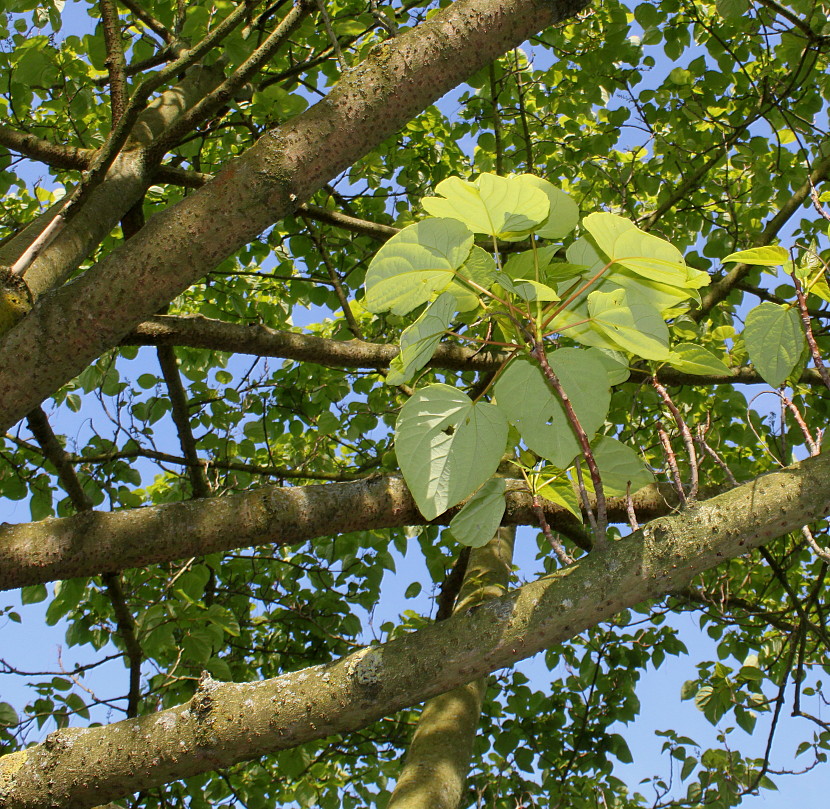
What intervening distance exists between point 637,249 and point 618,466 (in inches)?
15.1

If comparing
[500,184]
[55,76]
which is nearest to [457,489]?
[500,184]

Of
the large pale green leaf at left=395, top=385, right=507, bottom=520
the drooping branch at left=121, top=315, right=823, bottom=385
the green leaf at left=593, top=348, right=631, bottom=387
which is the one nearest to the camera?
the large pale green leaf at left=395, top=385, right=507, bottom=520

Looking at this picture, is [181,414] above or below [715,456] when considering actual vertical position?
above

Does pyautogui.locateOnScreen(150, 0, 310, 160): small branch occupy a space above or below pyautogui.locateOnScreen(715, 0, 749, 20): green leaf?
below

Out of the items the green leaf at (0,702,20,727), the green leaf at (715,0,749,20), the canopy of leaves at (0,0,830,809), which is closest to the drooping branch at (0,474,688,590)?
the canopy of leaves at (0,0,830,809)

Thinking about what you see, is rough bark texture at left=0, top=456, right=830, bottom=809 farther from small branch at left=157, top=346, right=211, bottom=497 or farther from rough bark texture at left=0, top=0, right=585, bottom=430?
small branch at left=157, top=346, right=211, bottom=497

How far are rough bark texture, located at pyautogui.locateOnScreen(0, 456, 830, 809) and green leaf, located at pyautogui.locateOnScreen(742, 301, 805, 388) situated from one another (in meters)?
0.20

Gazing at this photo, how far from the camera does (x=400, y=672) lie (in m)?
1.07

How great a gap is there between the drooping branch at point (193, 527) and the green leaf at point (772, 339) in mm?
680

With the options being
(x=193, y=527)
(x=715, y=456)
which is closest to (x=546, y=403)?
(x=715, y=456)

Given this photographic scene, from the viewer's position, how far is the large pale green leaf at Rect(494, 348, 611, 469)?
1098 millimetres

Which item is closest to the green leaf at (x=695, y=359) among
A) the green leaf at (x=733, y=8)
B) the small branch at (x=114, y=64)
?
the small branch at (x=114, y=64)

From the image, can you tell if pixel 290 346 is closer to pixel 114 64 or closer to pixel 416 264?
pixel 114 64

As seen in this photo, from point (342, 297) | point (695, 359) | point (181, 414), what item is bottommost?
point (695, 359)
